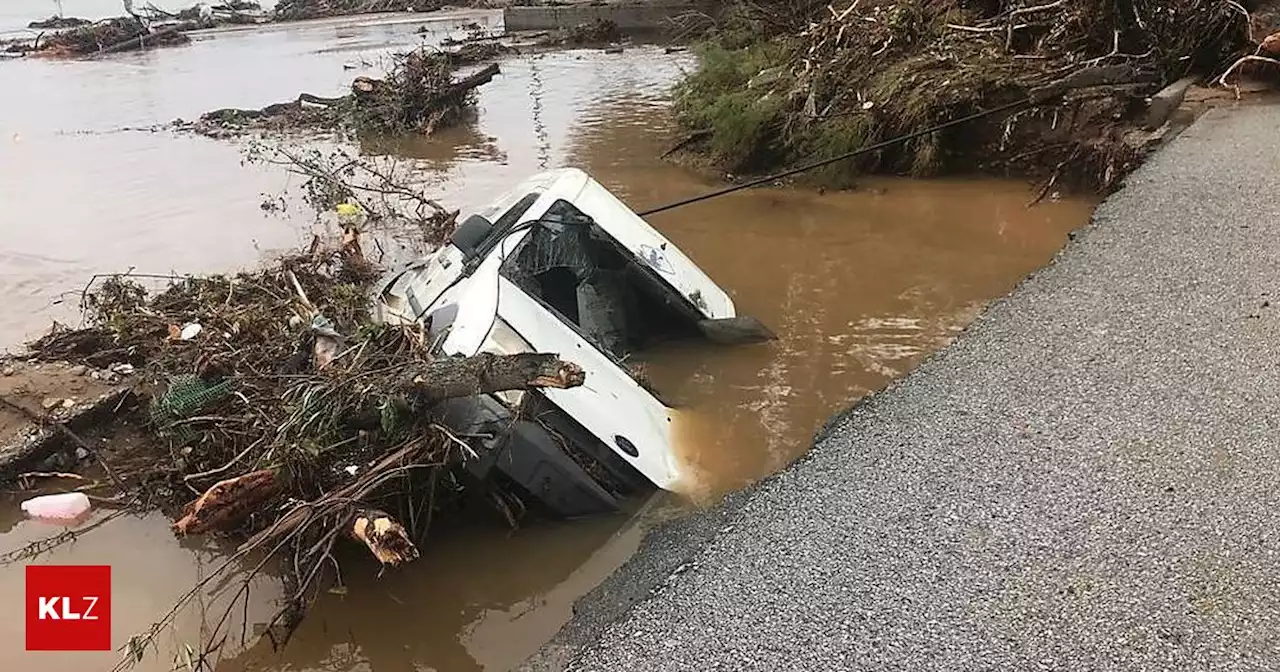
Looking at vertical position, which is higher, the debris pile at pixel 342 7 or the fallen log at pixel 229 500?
the debris pile at pixel 342 7

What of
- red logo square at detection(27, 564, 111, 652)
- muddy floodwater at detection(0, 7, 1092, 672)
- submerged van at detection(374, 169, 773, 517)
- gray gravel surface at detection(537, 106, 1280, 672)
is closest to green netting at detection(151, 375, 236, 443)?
muddy floodwater at detection(0, 7, 1092, 672)

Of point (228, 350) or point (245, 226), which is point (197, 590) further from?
point (245, 226)

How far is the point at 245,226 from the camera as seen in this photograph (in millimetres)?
9992

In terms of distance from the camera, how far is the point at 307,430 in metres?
4.20

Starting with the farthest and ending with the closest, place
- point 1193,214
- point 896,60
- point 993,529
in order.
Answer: point 896,60
point 1193,214
point 993,529

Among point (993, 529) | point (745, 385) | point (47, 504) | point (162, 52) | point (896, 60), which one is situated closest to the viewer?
point (993, 529)

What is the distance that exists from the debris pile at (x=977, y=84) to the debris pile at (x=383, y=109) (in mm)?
4841

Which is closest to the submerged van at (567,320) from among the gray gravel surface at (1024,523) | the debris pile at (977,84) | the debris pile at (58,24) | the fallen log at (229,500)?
the gray gravel surface at (1024,523)

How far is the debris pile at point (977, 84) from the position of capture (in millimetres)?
9336

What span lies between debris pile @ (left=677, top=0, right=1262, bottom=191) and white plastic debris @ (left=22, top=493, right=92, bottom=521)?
23.7 ft

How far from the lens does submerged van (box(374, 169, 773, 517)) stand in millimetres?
4434

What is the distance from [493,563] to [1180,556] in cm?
277

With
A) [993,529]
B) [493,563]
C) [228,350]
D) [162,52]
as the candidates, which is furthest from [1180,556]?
[162,52]

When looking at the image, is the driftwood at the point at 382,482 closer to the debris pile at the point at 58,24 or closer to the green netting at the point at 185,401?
the green netting at the point at 185,401
